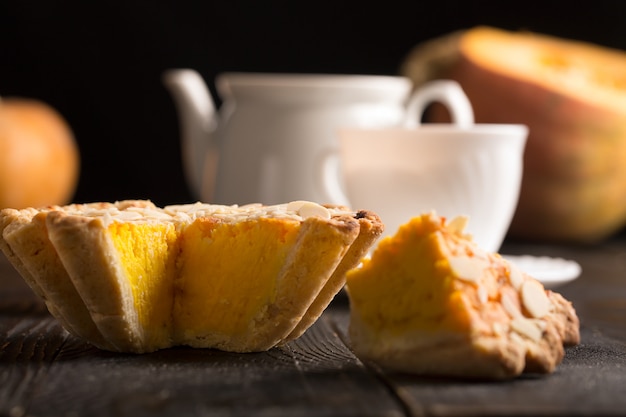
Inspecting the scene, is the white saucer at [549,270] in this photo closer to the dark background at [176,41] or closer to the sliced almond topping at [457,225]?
the sliced almond topping at [457,225]

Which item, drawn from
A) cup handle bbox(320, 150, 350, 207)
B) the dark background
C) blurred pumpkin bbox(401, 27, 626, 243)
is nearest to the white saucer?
cup handle bbox(320, 150, 350, 207)

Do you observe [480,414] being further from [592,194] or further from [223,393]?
[592,194]

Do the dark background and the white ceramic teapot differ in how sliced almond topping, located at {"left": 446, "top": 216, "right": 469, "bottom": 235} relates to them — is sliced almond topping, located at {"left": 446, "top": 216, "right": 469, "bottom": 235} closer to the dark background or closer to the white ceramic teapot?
the white ceramic teapot

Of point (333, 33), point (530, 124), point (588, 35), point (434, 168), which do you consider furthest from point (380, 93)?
point (588, 35)

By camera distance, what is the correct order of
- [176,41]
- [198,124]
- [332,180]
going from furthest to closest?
[176,41]
[198,124]
[332,180]

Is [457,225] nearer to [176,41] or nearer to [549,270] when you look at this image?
[549,270]

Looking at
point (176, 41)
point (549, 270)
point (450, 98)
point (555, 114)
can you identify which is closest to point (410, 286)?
point (549, 270)
